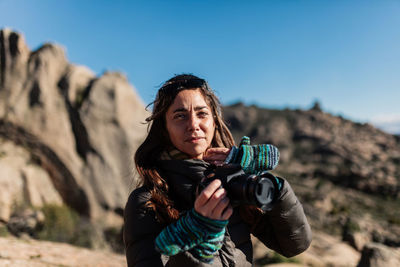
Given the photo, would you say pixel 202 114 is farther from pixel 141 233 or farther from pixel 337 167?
pixel 337 167

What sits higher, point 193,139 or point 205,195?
point 193,139

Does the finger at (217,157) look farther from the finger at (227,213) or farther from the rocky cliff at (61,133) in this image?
the rocky cliff at (61,133)

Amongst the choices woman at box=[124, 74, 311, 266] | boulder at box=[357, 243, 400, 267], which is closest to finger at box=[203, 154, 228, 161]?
woman at box=[124, 74, 311, 266]

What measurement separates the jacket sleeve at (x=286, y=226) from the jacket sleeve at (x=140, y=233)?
1.99ft

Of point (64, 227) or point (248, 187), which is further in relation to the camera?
point (64, 227)

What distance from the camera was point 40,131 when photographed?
1116cm

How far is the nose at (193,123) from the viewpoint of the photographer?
1.70m

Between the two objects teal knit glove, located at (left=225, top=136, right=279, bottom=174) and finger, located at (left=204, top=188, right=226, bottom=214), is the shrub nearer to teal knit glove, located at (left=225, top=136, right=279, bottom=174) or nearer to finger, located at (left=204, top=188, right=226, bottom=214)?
teal knit glove, located at (left=225, top=136, right=279, bottom=174)

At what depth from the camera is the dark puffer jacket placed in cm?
147

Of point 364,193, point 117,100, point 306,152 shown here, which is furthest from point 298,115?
point 117,100

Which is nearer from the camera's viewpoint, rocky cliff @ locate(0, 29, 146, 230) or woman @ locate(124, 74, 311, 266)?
woman @ locate(124, 74, 311, 266)

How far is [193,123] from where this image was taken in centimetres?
170

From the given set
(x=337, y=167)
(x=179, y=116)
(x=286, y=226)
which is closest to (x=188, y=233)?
(x=286, y=226)

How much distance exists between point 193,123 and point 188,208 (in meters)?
0.46
